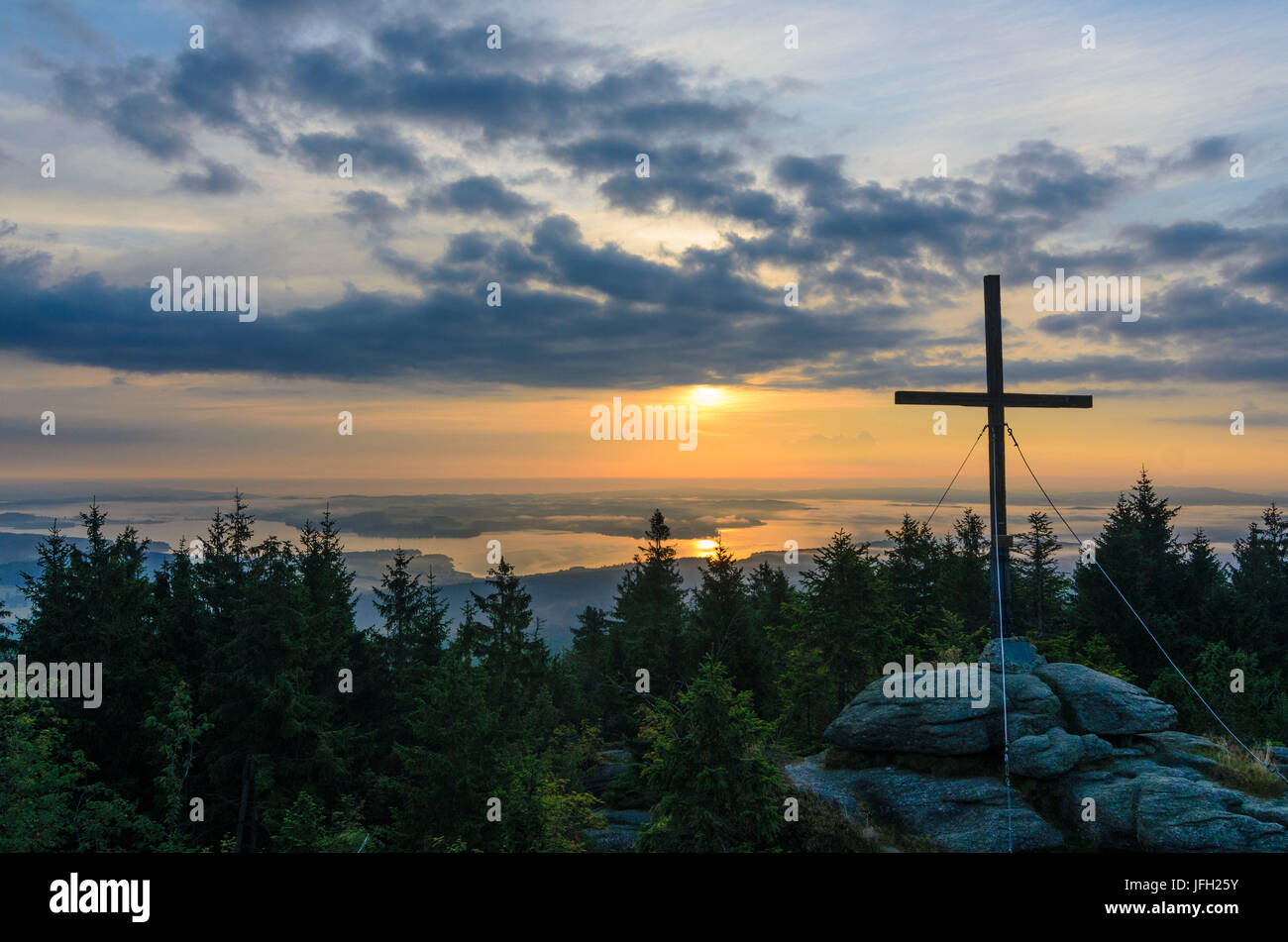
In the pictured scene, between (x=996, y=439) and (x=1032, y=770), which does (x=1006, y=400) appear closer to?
(x=996, y=439)

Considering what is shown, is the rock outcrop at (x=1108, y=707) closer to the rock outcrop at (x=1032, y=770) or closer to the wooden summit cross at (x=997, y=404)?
the rock outcrop at (x=1032, y=770)

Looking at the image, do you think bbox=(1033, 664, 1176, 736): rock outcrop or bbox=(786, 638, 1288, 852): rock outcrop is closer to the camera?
bbox=(786, 638, 1288, 852): rock outcrop

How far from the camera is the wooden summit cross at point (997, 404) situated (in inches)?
800

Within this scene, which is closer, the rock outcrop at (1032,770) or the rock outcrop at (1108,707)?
the rock outcrop at (1032,770)

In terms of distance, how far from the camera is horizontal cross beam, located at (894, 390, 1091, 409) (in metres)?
20.0

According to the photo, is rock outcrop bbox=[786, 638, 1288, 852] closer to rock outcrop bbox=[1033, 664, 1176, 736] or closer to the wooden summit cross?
rock outcrop bbox=[1033, 664, 1176, 736]

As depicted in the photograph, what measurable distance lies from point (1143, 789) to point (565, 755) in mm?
27441

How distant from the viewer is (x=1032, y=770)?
61.8 feet

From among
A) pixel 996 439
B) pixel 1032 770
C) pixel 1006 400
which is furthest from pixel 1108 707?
pixel 1006 400

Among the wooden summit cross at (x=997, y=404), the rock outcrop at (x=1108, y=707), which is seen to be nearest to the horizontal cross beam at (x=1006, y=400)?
the wooden summit cross at (x=997, y=404)

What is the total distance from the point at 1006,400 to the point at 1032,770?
8.85 m

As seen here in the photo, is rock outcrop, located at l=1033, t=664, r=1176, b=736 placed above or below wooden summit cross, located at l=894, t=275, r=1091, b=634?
below

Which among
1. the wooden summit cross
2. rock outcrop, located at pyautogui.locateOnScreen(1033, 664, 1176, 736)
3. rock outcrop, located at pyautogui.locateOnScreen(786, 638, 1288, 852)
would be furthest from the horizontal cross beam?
rock outcrop, located at pyautogui.locateOnScreen(1033, 664, 1176, 736)

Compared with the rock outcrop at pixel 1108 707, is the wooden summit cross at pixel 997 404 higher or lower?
higher
